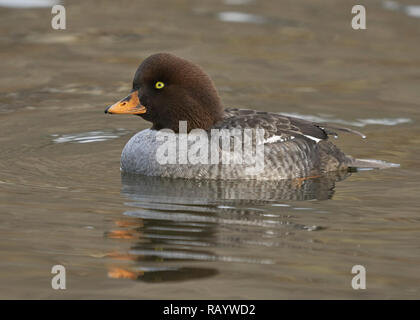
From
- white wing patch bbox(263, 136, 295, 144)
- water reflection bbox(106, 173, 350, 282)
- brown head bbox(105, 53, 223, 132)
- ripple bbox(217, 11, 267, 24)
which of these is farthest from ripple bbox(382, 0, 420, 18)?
brown head bbox(105, 53, 223, 132)

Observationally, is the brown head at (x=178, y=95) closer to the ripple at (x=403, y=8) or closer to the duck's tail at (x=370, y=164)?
the duck's tail at (x=370, y=164)

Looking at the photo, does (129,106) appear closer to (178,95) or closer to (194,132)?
(178,95)

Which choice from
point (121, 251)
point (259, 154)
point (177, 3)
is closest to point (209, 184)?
point (259, 154)

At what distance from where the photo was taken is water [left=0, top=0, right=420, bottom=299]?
7.23m

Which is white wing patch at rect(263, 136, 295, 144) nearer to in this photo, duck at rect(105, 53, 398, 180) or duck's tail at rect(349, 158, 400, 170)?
duck at rect(105, 53, 398, 180)

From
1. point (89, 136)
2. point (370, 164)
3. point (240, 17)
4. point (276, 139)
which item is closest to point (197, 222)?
point (276, 139)

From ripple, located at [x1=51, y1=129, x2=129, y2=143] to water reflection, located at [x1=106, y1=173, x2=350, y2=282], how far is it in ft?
6.37

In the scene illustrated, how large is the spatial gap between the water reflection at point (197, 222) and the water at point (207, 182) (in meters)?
0.02

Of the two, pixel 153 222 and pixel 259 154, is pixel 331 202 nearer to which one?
pixel 259 154

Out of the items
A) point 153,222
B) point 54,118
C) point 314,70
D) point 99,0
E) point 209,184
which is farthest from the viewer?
point 99,0
